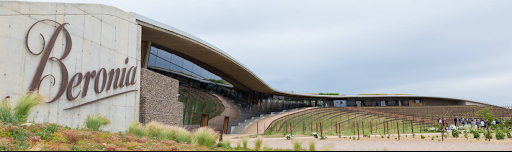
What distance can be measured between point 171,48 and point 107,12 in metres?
8.41

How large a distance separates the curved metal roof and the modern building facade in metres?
0.07

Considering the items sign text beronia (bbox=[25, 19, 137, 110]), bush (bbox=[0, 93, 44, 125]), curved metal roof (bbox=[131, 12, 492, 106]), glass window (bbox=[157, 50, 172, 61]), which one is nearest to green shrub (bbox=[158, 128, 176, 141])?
bush (bbox=[0, 93, 44, 125])

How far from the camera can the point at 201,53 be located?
1052 inches

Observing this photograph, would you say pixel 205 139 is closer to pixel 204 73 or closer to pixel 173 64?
pixel 173 64

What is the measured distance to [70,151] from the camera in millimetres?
7129

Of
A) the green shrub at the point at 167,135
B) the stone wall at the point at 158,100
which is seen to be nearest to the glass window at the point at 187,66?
the stone wall at the point at 158,100

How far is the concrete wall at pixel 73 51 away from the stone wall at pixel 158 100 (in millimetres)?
489

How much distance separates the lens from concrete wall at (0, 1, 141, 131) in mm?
11992

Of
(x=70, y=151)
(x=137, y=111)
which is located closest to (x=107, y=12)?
(x=137, y=111)

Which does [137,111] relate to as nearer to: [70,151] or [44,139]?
[44,139]

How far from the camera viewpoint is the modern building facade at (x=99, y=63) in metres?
12.3

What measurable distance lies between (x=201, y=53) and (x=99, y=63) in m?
11.3

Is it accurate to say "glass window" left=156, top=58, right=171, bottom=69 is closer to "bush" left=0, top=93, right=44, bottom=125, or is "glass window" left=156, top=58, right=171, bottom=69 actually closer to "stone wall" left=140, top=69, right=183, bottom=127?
"stone wall" left=140, top=69, right=183, bottom=127

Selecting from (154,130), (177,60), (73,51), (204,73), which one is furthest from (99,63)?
(204,73)
